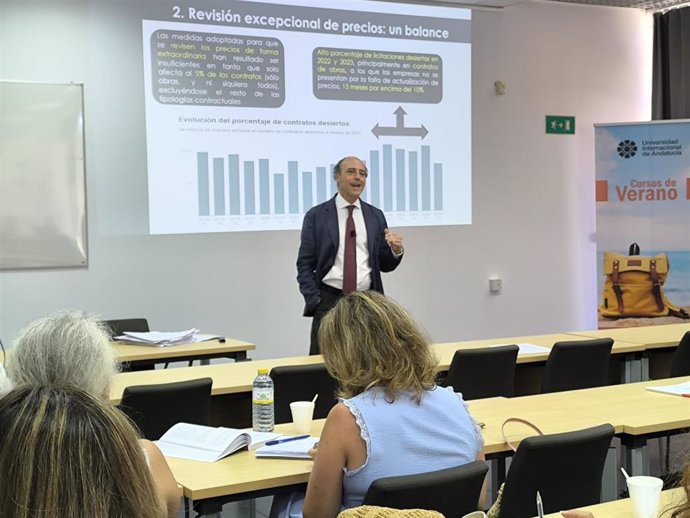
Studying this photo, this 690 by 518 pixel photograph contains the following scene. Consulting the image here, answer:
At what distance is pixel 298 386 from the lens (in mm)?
3744

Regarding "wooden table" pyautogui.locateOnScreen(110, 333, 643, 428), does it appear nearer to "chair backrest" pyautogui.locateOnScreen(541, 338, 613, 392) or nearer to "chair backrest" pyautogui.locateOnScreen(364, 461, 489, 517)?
"chair backrest" pyautogui.locateOnScreen(541, 338, 613, 392)

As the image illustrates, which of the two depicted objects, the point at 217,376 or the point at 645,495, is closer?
the point at 645,495

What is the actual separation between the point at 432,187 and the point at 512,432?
424 cm

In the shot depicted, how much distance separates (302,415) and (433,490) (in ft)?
3.12

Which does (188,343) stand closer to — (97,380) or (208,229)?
(208,229)

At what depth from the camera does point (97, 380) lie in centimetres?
227

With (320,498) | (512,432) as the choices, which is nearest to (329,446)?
(320,498)

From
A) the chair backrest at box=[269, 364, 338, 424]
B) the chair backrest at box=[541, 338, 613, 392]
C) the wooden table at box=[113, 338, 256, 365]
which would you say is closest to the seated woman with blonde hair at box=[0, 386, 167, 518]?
the chair backrest at box=[269, 364, 338, 424]

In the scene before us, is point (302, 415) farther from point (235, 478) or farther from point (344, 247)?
point (344, 247)

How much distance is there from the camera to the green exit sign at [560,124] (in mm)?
7805

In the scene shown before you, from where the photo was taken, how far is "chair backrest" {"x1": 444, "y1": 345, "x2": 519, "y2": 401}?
4117 mm

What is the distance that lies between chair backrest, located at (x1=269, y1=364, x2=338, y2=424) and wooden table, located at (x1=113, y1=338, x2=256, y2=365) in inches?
48.0

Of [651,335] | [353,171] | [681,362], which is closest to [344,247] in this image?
[353,171]

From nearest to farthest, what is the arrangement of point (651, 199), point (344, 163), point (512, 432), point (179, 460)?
point (179, 460)
point (512, 432)
point (344, 163)
point (651, 199)
